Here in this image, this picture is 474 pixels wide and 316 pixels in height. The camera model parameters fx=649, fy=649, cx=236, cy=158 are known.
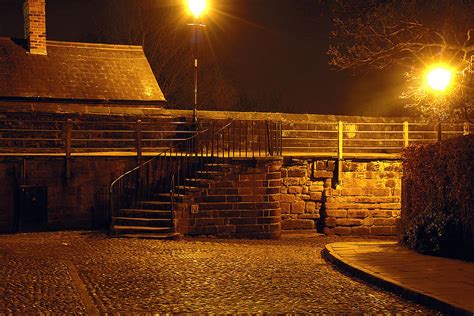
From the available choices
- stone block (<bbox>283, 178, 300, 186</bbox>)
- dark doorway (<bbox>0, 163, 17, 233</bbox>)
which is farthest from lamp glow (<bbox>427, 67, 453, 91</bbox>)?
dark doorway (<bbox>0, 163, 17, 233</bbox>)

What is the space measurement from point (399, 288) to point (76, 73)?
15.5 meters

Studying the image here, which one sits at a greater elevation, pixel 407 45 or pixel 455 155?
pixel 407 45

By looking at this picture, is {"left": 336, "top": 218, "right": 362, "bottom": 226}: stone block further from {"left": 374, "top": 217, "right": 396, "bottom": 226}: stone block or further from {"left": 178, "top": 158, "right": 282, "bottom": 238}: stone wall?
{"left": 178, "top": 158, "right": 282, "bottom": 238}: stone wall

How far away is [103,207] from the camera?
15062 mm

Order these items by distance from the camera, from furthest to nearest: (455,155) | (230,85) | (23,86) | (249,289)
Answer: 1. (230,85)
2. (23,86)
3. (455,155)
4. (249,289)

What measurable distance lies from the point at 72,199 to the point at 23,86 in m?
6.42

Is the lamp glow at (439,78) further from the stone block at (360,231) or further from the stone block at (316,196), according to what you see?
the stone block at (360,231)

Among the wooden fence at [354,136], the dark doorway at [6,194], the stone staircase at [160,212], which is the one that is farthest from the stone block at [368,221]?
the dark doorway at [6,194]

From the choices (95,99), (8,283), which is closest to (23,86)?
(95,99)

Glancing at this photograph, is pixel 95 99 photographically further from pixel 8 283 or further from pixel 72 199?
pixel 8 283

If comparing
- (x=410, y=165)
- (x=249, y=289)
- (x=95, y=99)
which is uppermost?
(x=95, y=99)

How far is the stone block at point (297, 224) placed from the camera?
1650cm

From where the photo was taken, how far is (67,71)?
21.0 meters

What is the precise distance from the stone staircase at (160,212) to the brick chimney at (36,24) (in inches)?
364
